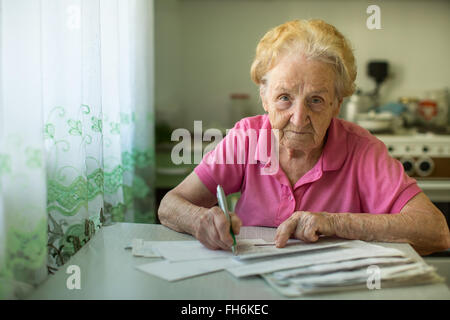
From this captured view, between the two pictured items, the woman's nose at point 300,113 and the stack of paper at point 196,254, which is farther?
the woman's nose at point 300,113

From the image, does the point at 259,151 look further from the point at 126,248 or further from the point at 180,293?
the point at 180,293

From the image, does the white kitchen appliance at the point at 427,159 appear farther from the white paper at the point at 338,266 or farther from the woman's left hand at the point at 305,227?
the white paper at the point at 338,266

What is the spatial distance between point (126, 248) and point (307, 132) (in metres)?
0.51

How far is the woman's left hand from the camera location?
93 centimetres

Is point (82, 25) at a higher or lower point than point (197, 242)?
higher

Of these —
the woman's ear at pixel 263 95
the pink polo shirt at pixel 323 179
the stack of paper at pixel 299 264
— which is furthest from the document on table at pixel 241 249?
the woman's ear at pixel 263 95

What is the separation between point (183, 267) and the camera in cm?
80

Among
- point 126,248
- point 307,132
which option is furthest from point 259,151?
point 126,248

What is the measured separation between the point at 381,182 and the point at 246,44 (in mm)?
1933

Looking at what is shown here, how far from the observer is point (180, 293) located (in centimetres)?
71

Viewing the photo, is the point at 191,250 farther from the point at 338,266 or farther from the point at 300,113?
the point at 300,113

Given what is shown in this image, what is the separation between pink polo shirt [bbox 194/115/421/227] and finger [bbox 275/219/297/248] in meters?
0.22

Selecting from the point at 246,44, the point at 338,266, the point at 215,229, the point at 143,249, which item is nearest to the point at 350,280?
the point at 338,266

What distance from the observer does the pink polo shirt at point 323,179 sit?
3.80 ft
